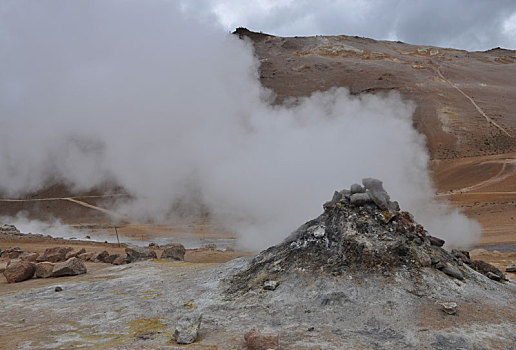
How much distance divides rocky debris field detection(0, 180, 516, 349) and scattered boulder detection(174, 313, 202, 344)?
0.01 m

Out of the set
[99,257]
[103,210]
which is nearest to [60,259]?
[99,257]

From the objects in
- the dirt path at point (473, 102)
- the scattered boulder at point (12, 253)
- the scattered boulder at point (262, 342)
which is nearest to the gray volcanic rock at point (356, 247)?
the scattered boulder at point (262, 342)

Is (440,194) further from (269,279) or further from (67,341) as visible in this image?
(67,341)

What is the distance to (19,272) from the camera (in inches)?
357

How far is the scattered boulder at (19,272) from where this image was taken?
357 inches

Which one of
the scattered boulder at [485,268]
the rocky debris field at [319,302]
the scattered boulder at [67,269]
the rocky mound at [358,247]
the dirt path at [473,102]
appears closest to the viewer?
the rocky debris field at [319,302]

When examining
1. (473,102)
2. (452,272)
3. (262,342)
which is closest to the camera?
(262,342)

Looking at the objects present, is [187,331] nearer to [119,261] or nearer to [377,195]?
[377,195]

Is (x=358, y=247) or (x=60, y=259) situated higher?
(x=60, y=259)

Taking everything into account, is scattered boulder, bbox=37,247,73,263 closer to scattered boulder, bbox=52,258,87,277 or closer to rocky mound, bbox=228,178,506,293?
scattered boulder, bbox=52,258,87,277

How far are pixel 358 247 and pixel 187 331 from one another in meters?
2.73

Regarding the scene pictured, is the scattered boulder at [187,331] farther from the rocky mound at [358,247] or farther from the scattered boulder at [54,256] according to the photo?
the scattered boulder at [54,256]

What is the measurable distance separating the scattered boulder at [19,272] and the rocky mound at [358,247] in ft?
18.7

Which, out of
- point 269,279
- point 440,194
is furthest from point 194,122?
point 269,279
